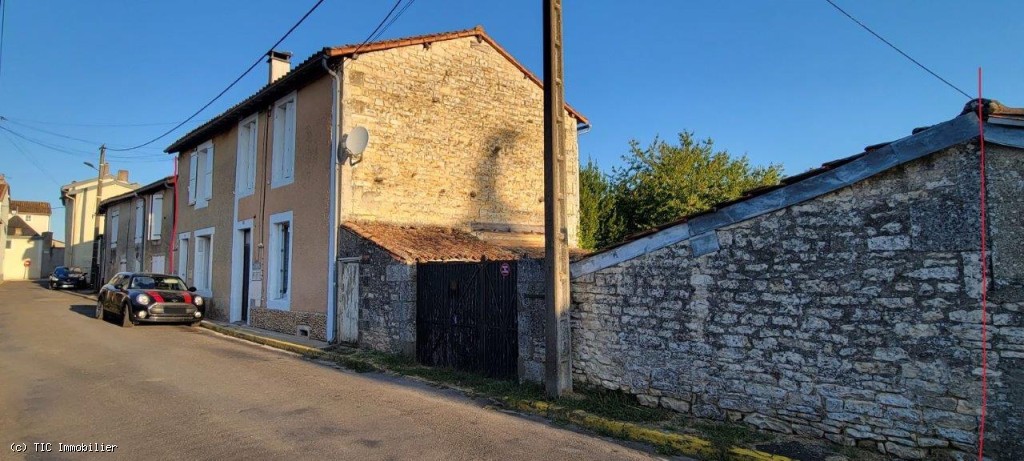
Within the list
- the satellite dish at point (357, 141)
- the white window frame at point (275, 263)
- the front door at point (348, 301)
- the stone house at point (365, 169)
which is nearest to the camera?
the front door at point (348, 301)

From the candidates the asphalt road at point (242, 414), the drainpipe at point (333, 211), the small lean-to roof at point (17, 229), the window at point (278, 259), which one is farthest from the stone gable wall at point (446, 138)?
the small lean-to roof at point (17, 229)

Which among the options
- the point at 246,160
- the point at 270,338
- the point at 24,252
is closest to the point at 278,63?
the point at 246,160

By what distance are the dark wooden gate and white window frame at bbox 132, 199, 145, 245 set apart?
71.9 feet

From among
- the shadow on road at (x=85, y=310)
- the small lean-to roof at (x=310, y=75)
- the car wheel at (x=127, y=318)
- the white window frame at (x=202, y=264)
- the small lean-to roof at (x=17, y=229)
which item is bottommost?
the shadow on road at (x=85, y=310)

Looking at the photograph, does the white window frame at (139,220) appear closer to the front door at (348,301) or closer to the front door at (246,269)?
the front door at (246,269)

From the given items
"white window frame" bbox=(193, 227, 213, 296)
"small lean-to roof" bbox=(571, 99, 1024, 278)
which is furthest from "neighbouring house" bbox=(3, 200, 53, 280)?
"small lean-to roof" bbox=(571, 99, 1024, 278)

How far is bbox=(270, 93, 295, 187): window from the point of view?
48.5ft

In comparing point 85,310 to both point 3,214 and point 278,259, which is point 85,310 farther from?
point 3,214

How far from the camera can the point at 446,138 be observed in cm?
1445

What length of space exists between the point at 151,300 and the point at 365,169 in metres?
7.36

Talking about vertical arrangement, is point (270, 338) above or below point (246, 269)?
below

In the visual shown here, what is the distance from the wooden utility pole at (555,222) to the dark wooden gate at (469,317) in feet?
3.40

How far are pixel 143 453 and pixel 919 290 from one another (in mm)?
6907

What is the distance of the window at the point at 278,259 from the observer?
14.9m
